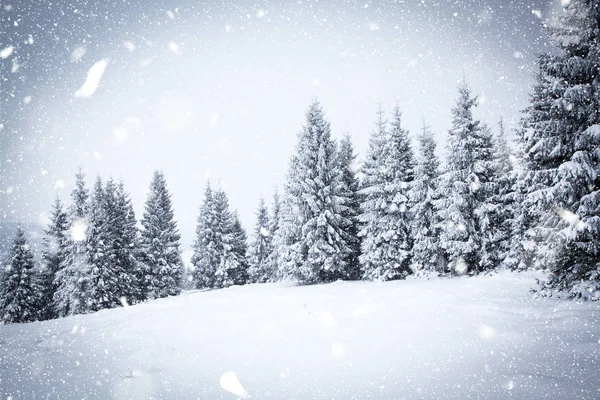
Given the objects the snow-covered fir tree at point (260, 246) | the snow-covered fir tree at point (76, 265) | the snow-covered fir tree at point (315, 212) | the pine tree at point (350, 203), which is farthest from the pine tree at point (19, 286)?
the pine tree at point (350, 203)

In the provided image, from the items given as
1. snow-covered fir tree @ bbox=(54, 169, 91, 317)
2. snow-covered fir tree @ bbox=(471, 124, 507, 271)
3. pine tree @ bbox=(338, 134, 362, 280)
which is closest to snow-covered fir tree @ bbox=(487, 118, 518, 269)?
snow-covered fir tree @ bbox=(471, 124, 507, 271)

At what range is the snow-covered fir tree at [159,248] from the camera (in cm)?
3344

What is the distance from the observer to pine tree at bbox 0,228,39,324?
3027cm

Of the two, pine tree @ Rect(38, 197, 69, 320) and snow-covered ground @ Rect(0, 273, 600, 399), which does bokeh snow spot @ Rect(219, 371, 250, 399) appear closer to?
snow-covered ground @ Rect(0, 273, 600, 399)

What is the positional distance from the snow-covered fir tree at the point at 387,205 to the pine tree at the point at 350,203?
1297 millimetres

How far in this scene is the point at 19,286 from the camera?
30.9 m

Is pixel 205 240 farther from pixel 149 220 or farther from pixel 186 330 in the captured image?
pixel 186 330

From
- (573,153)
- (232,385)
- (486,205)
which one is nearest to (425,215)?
(486,205)

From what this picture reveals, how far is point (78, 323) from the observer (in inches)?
534

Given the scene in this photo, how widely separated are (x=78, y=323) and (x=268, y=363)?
11.9 m

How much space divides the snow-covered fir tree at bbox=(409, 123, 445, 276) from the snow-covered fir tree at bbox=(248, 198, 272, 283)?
23747 millimetres

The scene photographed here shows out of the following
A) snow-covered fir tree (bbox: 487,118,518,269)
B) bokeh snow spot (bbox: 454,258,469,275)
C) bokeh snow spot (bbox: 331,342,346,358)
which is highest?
snow-covered fir tree (bbox: 487,118,518,269)

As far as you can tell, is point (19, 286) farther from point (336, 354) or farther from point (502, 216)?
point (502, 216)

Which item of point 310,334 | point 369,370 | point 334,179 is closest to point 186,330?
A: point 310,334
